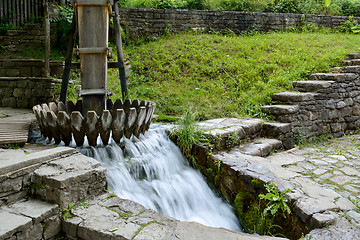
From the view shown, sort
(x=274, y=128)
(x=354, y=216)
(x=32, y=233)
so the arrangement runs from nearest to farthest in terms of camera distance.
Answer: (x=32, y=233) < (x=354, y=216) < (x=274, y=128)

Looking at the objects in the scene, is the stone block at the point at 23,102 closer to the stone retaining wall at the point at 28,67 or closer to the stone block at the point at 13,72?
the stone retaining wall at the point at 28,67

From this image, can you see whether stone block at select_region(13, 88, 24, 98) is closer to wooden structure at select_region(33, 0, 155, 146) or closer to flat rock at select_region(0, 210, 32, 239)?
wooden structure at select_region(33, 0, 155, 146)

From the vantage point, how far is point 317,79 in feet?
Answer: 25.7

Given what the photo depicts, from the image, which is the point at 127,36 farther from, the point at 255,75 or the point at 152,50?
the point at 255,75

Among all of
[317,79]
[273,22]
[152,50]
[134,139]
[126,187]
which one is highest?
[273,22]

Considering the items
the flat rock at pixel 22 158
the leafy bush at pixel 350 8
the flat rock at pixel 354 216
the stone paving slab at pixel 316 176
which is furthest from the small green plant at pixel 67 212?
the leafy bush at pixel 350 8

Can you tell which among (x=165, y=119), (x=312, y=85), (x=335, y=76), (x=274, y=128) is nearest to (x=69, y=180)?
(x=165, y=119)

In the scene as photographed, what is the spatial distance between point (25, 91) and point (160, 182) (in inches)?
167

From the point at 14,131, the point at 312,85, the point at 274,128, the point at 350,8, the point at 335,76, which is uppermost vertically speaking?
the point at 350,8

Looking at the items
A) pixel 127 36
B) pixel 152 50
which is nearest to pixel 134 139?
pixel 152 50

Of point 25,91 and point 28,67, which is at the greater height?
point 28,67

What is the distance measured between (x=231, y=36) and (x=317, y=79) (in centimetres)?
457

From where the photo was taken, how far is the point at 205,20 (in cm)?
1180

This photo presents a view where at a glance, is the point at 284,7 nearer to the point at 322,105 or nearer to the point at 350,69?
the point at 350,69
